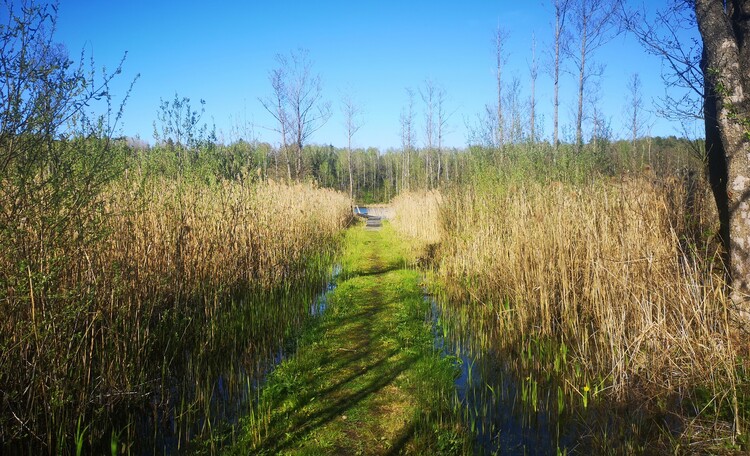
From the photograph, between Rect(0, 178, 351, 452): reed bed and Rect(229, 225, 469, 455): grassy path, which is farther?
Rect(229, 225, 469, 455): grassy path

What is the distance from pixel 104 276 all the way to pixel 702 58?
6019 mm

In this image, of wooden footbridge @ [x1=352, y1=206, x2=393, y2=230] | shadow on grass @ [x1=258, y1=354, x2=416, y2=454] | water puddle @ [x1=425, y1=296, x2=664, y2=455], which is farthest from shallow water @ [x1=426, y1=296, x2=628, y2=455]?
wooden footbridge @ [x1=352, y1=206, x2=393, y2=230]

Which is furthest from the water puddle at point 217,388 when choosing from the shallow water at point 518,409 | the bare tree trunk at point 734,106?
the bare tree trunk at point 734,106

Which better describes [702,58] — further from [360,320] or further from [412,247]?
[412,247]

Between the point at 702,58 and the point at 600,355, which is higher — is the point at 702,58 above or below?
above

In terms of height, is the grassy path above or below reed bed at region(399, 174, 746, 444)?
below

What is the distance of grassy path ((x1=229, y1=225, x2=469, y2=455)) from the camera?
9.82 ft

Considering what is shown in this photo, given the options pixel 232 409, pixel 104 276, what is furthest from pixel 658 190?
pixel 104 276

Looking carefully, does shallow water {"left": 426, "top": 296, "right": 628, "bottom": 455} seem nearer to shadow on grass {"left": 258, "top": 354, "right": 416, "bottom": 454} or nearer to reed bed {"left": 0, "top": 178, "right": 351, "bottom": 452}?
shadow on grass {"left": 258, "top": 354, "right": 416, "bottom": 454}

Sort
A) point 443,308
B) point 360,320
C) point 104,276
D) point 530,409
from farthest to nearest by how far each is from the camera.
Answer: point 443,308
point 360,320
point 530,409
point 104,276

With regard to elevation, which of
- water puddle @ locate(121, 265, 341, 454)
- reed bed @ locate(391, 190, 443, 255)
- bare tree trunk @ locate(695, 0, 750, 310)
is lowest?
water puddle @ locate(121, 265, 341, 454)

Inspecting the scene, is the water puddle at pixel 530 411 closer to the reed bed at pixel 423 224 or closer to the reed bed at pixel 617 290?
the reed bed at pixel 617 290

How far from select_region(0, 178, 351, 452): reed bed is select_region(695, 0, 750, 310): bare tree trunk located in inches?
196

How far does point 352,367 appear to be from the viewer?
14.2ft
